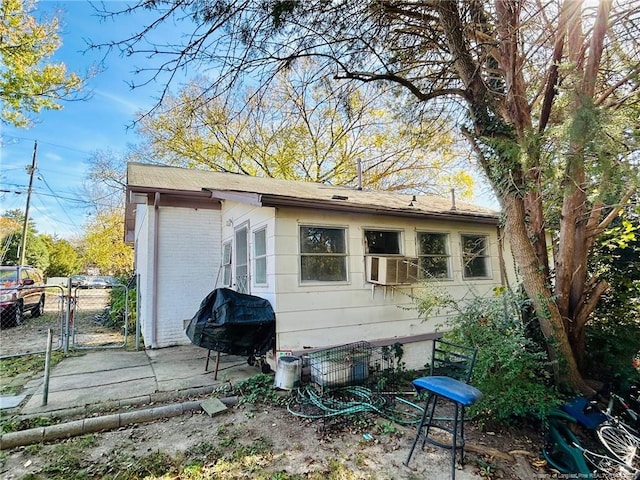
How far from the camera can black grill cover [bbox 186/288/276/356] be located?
4.75 m

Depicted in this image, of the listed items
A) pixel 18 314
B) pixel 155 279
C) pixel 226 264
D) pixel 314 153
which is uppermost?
pixel 314 153

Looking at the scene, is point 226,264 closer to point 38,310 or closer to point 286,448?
point 286,448

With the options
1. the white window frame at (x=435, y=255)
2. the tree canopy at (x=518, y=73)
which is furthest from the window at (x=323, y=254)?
the tree canopy at (x=518, y=73)

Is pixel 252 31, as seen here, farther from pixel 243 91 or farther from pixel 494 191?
pixel 494 191

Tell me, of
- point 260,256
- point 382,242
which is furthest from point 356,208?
point 260,256

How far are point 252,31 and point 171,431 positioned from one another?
436cm

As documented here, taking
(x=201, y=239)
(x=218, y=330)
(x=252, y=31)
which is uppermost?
(x=252, y=31)

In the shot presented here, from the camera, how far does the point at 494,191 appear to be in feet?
15.2

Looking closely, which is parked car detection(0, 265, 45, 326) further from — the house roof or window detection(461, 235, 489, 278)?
window detection(461, 235, 489, 278)

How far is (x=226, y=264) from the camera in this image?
754 cm

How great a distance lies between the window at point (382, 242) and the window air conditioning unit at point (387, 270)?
244 mm

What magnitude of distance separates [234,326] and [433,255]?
409cm

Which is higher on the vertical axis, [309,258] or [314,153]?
[314,153]

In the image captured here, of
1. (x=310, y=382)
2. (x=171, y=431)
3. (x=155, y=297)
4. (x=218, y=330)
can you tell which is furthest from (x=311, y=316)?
(x=155, y=297)
